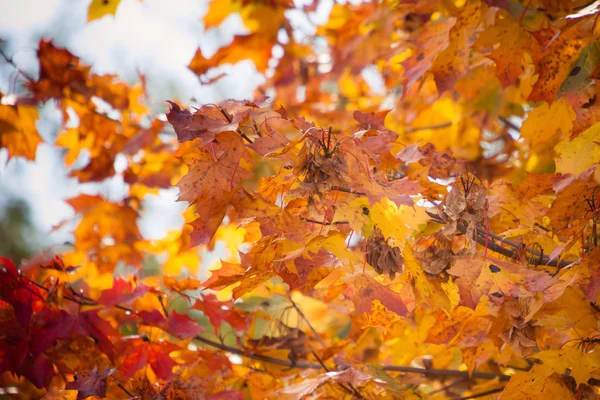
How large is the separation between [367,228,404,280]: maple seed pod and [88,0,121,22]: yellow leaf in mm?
1374

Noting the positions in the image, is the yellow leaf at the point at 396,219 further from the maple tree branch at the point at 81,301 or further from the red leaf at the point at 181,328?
the maple tree branch at the point at 81,301

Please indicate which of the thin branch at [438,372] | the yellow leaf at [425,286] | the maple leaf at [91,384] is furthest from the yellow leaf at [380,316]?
the maple leaf at [91,384]

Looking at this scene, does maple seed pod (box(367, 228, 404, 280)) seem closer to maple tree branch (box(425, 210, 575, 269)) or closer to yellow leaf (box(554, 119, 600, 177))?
maple tree branch (box(425, 210, 575, 269))

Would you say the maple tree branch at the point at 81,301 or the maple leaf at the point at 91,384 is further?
the maple tree branch at the point at 81,301

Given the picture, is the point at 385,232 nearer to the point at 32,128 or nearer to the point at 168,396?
the point at 168,396

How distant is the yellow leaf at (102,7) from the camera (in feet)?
6.40

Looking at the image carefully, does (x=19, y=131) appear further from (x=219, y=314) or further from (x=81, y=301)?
(x=219, y=314)

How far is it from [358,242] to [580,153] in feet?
2.53

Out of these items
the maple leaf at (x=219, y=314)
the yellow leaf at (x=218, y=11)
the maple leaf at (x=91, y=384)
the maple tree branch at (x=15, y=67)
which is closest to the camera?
the maple leaf at (x=91, y=384)

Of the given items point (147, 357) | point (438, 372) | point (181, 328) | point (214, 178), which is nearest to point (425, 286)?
point (214, 178)

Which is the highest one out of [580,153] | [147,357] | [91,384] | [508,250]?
[580,153]

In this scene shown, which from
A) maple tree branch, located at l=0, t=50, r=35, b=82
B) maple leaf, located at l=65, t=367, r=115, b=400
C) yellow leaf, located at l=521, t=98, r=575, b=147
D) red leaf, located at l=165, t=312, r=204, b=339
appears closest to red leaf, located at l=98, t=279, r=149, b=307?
red leaf, located at l=165, t=312, r=204, b=339

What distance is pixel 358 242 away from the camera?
5.91 feet

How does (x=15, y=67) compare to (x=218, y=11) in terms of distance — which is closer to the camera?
(x=15, y=67)
